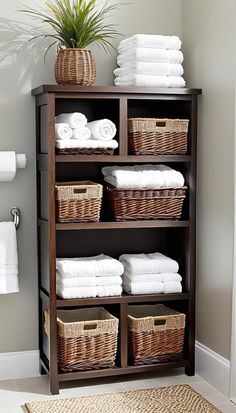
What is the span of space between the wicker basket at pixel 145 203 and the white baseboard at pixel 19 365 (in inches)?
35.0

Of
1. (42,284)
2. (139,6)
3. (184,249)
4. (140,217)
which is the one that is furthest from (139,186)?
(139,6)

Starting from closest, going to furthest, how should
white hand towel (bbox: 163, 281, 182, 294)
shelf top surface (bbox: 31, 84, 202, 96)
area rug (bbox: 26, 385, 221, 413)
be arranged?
area rug (bbox: 26, 385, 221, 413)
shelf top surface (bbox: 31, 84, 202, 96)
white hand towel (bbox: 163, 281, 182, 294)

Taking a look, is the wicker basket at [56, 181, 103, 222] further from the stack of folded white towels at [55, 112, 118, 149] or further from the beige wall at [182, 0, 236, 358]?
the beige wall at [182, 0, 236, 358]

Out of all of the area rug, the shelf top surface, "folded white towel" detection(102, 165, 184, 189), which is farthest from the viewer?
"folded white towel" detection(102, 165, 184, 189)

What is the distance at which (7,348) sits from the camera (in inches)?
139

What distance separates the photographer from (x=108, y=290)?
3307mm

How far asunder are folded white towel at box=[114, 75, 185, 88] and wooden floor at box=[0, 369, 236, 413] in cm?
148

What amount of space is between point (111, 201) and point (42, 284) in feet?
1.88

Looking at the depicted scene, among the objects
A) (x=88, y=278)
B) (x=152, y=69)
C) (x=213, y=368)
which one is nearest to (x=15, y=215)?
(x=88, y=278)

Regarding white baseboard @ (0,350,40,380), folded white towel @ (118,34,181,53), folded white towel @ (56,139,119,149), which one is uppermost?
folded white towel @ (118,34,181,53)

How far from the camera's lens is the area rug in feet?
10.00

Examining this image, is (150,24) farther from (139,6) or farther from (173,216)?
(173,216)

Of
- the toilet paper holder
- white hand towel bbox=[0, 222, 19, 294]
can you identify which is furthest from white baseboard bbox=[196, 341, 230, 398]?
the toilet paper holder

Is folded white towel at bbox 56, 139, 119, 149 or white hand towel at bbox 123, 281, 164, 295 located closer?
folded white towel at bbox 56, 139, 119, 149
